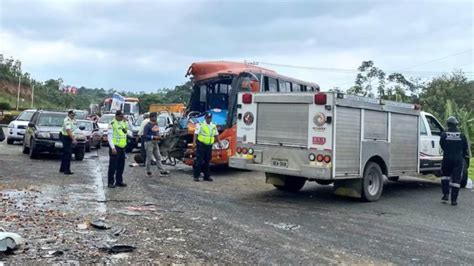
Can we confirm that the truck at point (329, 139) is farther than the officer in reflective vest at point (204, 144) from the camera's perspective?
No

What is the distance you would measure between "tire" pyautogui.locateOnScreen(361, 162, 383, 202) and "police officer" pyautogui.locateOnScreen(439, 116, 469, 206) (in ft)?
4.76

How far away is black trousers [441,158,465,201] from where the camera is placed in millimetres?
9906

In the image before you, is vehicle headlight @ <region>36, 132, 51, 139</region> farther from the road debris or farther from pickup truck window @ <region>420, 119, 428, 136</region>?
pickup truck window @ <region>420, 119, 428, 136</region>

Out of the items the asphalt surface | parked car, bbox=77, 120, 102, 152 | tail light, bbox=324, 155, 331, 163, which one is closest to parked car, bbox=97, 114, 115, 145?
parked car, bbox=77, 120, 102, 152

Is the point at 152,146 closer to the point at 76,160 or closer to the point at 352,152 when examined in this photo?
the point at 76,160

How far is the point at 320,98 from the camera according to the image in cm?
884

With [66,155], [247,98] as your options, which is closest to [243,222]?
[247,98]

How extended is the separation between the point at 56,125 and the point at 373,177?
1088cm

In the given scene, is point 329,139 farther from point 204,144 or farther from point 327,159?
point 204,144

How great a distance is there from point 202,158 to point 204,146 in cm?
32

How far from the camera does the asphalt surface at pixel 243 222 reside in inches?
217

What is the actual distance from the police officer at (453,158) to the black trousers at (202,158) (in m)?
5.49

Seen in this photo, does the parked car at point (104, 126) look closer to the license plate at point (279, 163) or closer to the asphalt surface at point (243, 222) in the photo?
the asphalt surface at point (243, 222)

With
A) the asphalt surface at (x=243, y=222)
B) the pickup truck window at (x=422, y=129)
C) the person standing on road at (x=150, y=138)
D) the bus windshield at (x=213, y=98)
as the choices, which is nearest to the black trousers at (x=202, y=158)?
the asphalt surface at (x=243, y=222)
